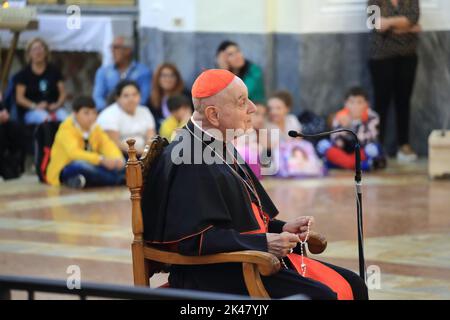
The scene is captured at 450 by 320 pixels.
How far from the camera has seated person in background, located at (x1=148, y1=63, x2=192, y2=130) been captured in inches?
488

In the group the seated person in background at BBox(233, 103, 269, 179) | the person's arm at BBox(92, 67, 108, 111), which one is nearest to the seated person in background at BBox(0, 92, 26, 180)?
the person's arm at BBox(92, 67, 108, 111)

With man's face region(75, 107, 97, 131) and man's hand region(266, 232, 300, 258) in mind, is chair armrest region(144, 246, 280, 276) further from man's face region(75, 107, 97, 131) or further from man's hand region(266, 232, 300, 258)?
man's face region(75, 107, 97, 131)

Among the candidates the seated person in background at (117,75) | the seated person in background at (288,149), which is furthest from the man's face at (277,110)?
the seated person in background at (117,75)

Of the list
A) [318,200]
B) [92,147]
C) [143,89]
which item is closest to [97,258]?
[318,200]

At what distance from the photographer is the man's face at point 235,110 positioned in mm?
4906

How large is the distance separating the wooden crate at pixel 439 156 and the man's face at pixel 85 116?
3.52 metres

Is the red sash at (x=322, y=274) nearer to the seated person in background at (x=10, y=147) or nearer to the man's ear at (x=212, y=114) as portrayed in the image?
the man's ear at (x=212, y=114)

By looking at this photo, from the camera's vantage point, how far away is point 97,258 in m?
7.73

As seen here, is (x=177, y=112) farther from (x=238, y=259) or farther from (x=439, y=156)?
(x=238, y=259)

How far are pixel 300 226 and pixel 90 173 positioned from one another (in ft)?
20.8

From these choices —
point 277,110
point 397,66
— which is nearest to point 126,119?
point 277,110

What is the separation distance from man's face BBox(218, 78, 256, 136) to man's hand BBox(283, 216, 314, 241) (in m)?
0.53
